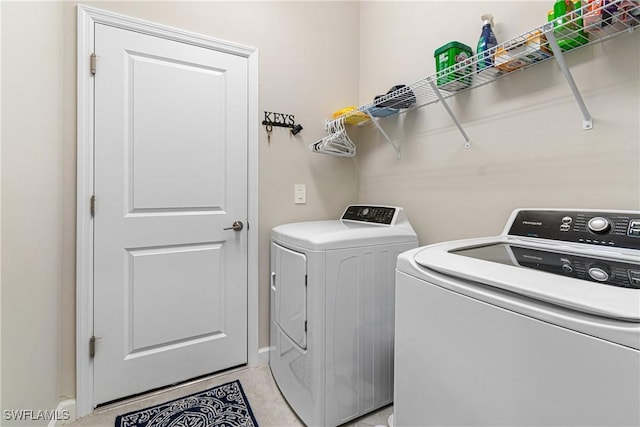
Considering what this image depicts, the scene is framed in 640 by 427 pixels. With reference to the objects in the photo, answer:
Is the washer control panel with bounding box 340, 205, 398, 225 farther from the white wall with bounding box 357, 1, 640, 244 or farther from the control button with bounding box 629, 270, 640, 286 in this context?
the control button with bounding box 629, 270, 640, 286

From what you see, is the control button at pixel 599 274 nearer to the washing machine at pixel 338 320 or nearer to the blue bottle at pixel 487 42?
the washing machine at pixel 338 320

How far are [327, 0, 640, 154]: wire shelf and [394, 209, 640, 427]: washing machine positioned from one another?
636 mm

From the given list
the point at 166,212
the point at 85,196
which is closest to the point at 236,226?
the point at 166,212

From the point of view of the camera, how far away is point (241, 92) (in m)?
1.95

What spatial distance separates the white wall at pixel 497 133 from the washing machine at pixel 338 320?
0.39 m

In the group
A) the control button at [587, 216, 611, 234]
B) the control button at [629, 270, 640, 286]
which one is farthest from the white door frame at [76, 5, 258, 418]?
the control button at [587, 216, 611, 234]

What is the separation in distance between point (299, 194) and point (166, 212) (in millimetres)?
874

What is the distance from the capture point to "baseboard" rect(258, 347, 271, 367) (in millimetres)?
2037

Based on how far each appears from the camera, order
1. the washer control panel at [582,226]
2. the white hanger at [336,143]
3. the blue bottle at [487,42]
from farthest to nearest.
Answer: the white hanger at [336,143] < the blue bottle at [487,42] < the washer control panel at [582,226]

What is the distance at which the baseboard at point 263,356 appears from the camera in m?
2.04

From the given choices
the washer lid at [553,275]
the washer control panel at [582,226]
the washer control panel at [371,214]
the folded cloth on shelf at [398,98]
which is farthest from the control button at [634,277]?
the folded cloth on shelf at [398,98]

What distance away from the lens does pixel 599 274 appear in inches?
28.3

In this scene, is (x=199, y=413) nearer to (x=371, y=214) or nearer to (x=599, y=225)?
(x=371, y=214)

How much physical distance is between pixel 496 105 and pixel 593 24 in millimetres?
458
